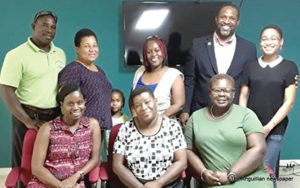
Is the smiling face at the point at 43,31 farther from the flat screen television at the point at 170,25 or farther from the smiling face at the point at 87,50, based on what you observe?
the flat screen television at the point at 170,25

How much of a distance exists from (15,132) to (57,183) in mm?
633

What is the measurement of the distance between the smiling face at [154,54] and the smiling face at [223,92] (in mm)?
495

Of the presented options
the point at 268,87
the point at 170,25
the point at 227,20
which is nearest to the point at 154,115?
the point at 268,87

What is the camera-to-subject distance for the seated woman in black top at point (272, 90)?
263cm

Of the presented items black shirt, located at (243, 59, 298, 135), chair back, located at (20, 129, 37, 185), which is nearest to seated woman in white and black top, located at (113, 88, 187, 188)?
chair back, located at (20, 129, 37, 185)

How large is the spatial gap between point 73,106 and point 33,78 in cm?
38

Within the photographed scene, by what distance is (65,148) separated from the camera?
2375 millimetres

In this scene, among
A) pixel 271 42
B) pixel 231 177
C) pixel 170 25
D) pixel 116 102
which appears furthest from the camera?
pixel 170 25

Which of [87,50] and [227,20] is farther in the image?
[227,20]

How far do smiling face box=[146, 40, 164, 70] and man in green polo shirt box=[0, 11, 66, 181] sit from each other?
633 mm

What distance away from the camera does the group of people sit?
2361mm

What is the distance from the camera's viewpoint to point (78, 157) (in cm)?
242

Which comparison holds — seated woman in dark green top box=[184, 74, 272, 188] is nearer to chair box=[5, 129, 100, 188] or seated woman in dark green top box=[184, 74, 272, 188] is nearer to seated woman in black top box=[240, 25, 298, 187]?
seated woman in black top box=[240, 25, 298, 187]

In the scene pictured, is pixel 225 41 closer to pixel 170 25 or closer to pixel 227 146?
pixel 227 146
